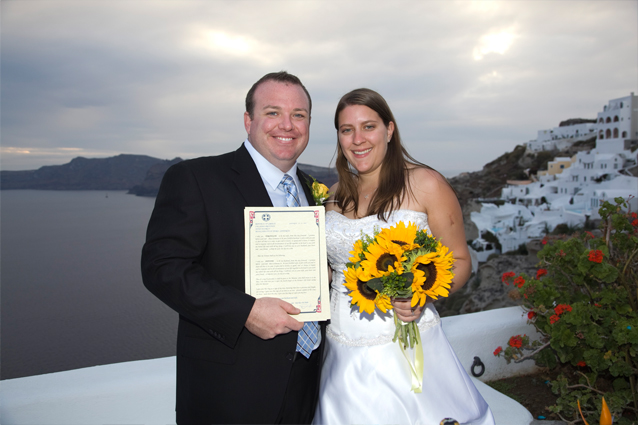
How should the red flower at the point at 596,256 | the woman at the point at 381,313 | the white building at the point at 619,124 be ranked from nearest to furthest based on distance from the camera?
the woman at the point at 381,313, the red flower at the point at 596,256, the white building at the point at 619,124

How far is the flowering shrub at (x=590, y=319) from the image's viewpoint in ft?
11.5

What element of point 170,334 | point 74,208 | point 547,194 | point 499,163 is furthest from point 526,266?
point 499,163

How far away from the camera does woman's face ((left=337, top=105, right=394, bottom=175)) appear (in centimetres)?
288

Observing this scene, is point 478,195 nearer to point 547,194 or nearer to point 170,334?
point 547,194

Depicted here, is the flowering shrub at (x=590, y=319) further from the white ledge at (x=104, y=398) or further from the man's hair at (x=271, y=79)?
Answer: the man's hair at (x=271, y=79)

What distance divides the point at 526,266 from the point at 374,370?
92.9ft

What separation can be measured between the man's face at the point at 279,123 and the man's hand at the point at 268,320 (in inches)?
39.0

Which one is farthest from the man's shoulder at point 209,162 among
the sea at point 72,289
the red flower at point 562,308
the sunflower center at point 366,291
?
the sea at point 72,289

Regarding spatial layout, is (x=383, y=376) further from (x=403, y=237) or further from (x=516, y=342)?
(x=516, y=342)

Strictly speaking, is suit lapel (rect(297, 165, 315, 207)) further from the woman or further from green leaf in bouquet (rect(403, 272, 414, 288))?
green leaf in bouquet (rect(403, 272, 414, 288))

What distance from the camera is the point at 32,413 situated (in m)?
2.80

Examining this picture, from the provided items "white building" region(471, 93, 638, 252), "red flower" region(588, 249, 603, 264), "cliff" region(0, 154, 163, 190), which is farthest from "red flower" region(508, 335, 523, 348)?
"white building" region(471, 93, 638, 252)

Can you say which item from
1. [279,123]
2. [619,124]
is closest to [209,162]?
[279,123]

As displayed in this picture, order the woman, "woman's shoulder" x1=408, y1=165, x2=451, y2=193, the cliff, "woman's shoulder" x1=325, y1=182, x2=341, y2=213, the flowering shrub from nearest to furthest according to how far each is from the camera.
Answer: the woman, "woman's shoulder" x1=408, y1=165, x2=451, y2=193, "woman's shoulder" x1=325, y1=182, x2=341, y2=213, the flowering shrub, the cliff
